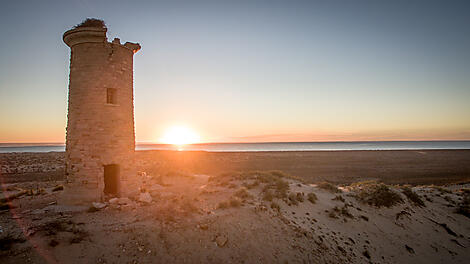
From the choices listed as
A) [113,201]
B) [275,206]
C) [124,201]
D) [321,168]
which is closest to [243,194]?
[275,206]

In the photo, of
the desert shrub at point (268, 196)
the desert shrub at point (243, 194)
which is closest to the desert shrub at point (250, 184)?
the desert shrub at point (243, 194)

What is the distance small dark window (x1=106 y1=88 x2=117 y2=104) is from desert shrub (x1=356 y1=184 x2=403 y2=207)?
15.5 meters

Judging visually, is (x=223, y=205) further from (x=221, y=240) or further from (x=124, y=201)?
(x=124, y=201)

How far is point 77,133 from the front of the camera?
11.1 meters

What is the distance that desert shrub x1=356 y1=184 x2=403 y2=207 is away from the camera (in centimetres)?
1422

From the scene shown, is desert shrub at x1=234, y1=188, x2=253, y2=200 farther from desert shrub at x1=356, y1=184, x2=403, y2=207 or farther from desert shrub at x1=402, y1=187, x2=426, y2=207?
desert shrub at x1=402, y1=187, x2=426, y2=207

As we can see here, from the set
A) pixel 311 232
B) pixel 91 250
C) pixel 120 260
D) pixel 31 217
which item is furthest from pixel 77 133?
pixel 311 232

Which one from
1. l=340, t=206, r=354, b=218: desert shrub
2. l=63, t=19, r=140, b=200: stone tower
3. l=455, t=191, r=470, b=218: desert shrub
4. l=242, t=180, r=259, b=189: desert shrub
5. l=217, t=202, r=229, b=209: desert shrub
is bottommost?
l=455, t=191, r=470, b=218: desert shrub

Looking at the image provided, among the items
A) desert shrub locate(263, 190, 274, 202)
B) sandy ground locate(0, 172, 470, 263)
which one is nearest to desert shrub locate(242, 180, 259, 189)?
sandy ground locate(0, 172, 470, 263)

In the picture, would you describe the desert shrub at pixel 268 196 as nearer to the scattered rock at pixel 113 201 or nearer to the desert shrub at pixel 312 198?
the desert shrub at pixel 312 198

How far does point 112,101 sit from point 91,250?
287 inches

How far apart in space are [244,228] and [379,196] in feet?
33.3

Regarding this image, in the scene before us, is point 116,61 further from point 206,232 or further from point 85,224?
point 206,232

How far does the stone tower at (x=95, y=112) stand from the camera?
36.2 ft
